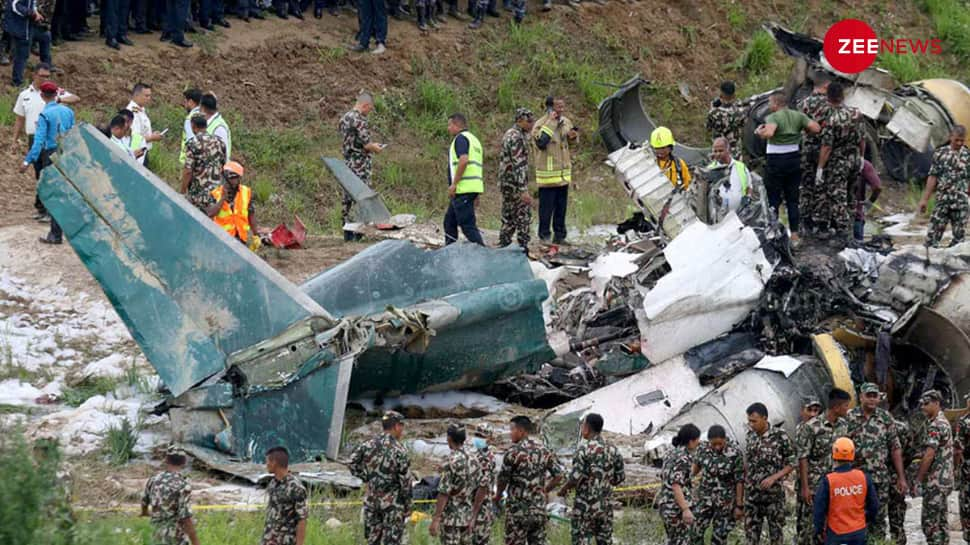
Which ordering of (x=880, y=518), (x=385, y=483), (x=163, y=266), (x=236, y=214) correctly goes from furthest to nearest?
(x=236, y=214), (x=163, y=266), (x=880, y=518), (x=385, y=483)

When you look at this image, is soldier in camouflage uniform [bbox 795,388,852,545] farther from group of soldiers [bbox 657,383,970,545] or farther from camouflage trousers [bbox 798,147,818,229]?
camouflage trousers [bbox 798,147,818,229]

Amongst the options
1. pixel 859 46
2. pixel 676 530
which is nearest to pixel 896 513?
pixel 676 530

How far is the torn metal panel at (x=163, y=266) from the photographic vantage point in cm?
1151

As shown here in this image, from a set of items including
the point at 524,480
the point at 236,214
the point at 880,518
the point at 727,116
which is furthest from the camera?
the point at 727,116

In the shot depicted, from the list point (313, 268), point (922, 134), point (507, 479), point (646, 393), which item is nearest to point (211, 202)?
point (313, 268)

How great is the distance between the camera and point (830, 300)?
43.8ft

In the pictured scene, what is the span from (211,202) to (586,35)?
10294mm

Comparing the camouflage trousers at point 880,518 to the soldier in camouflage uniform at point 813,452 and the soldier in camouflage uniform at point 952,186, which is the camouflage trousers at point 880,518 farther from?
the soldier in camouflage uniform at point 952,186

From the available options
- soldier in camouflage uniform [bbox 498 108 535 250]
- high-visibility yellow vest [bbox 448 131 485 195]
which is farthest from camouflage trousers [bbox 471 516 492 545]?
soldier in camouflage uniform [bbox 498 108 535 250]

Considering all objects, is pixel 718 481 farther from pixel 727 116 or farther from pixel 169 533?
pixel 727 116

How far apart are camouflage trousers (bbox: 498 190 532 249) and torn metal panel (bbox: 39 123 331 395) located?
5.02 m

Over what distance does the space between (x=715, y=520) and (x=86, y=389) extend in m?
5.24

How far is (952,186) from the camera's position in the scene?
53.6 ft

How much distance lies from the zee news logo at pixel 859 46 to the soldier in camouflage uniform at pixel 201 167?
28.9 ft
